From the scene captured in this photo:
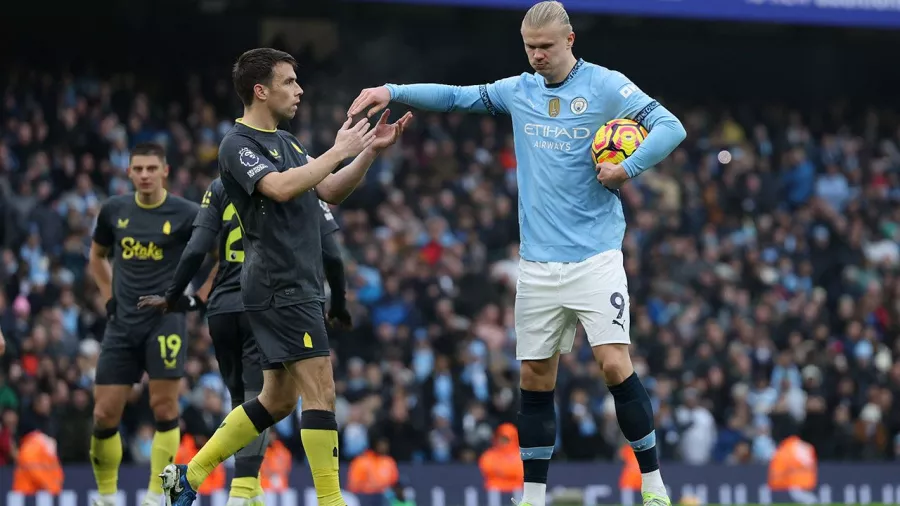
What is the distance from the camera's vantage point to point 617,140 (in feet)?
25.7

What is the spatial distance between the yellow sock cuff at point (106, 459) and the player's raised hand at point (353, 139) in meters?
3.99

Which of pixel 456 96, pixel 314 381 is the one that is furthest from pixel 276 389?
pixel 456 96

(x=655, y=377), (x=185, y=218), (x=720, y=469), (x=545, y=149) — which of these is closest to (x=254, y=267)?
(x=545, y=149)

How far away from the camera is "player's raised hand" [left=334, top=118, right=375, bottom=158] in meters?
7.66

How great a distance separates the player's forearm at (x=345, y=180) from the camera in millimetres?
7880

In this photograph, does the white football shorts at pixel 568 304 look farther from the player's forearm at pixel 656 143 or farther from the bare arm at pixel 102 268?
the bare arm at pixel 102 268

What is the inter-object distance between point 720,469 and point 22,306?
921 centimetres

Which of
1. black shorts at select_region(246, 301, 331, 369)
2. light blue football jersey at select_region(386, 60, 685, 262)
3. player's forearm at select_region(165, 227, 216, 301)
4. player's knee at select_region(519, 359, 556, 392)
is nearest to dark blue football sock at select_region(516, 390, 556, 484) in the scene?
player's knee at select_region(519, 359, 556, 392)

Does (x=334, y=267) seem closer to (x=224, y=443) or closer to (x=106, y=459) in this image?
(x=224, y=443)

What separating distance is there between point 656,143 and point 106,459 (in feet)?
16.8

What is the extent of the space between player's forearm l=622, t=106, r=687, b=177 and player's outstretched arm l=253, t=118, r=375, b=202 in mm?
1439

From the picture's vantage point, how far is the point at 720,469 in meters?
19.0

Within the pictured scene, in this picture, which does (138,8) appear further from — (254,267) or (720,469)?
(254,267)

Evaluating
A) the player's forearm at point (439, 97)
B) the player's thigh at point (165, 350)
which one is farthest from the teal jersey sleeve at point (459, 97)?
the player's thigh at point (165, 350)
